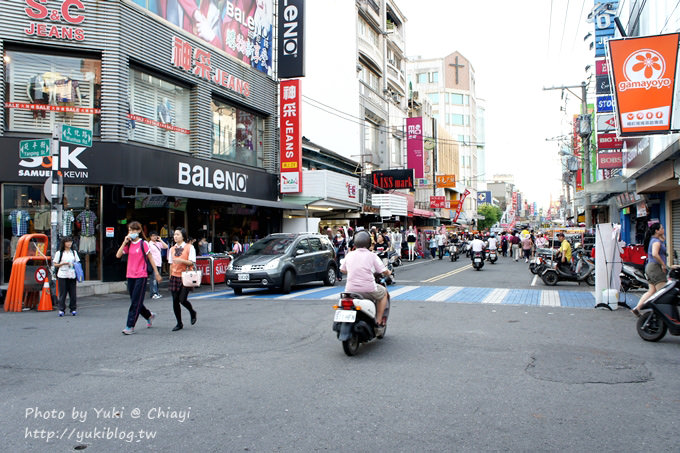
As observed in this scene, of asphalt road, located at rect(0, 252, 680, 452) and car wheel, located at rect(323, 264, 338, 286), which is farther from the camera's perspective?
car wheel, located at rect(323, 264, 338, 286)

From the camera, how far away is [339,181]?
89.1 feet

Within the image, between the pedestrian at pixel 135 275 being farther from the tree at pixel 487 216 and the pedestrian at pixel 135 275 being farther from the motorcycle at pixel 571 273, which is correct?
the tree at pixel 487 216

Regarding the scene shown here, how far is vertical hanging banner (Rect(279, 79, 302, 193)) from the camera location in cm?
2366

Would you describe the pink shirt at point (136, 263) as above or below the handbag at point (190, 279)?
above

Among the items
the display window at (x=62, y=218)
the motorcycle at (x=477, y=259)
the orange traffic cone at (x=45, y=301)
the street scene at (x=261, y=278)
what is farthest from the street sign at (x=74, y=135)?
the motorcycle at (x=477, y=259)

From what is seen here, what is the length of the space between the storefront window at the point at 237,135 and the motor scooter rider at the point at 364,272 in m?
15.1

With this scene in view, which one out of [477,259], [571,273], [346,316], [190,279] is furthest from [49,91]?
[477,259]

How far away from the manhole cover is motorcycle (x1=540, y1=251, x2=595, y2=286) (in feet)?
32.4

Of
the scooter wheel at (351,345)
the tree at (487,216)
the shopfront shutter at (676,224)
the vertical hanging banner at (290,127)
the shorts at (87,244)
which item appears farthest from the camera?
the tree at (487,216)

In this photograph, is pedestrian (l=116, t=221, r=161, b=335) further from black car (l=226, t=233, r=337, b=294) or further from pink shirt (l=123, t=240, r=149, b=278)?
black car (l=226, t=233, r=337, b=294)

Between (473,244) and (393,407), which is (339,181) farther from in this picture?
(393,407)

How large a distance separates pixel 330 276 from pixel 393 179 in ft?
71.9

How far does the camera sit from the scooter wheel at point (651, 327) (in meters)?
7.69

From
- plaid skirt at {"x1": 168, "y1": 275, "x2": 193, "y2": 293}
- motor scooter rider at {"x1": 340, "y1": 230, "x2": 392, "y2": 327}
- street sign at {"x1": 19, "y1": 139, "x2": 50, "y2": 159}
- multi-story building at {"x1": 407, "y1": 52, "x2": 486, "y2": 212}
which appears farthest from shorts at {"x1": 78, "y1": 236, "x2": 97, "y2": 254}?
multi-story building at {"x1": 407, "y1": 52, "x2": 486, "y2": 212}
